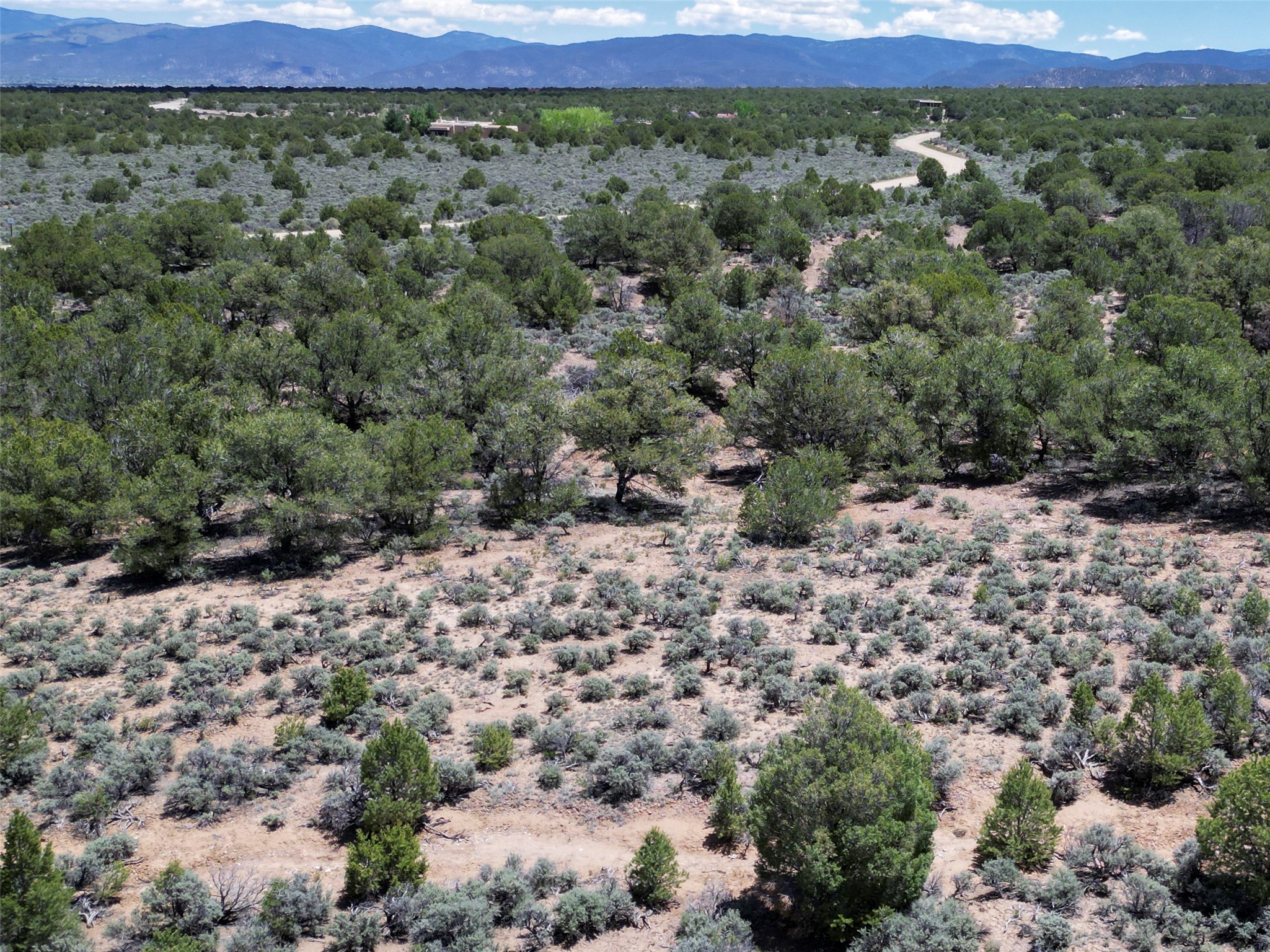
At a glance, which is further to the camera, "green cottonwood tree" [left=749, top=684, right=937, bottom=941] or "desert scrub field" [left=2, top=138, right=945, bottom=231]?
"desert scrub field" [left=2, top=138, right=945, bottom=231]

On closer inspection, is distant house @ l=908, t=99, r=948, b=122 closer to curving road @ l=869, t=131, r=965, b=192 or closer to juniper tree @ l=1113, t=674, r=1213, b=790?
curving road @ l=869, t=131, r=965, b=192

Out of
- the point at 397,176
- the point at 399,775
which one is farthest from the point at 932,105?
the point at 399,775

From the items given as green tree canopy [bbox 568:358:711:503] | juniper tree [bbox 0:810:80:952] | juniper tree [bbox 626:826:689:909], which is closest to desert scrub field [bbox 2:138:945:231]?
green tree canopy [bbox 568:358:711:503]

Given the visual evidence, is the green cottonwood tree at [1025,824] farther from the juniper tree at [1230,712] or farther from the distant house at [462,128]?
the distant house at [462,128]

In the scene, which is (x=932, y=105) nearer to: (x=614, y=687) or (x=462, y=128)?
(x=462, y=128)

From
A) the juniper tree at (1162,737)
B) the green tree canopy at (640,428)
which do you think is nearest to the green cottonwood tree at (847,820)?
the juniper tree at (1162,737)

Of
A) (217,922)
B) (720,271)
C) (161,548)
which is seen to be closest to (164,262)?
(720,271)
